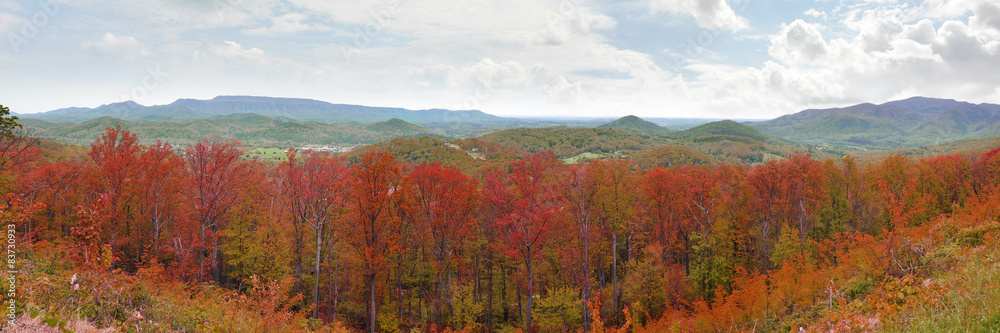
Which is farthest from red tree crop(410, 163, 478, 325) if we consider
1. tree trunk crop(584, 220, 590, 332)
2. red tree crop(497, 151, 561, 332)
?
tree trunk crop(584, 220, 590, 332)

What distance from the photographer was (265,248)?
93.1ft

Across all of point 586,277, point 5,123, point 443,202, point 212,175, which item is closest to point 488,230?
point 586,277

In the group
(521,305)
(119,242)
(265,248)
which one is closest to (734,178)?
(521,305)

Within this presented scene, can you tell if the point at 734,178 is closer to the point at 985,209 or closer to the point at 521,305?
the point at 985,209

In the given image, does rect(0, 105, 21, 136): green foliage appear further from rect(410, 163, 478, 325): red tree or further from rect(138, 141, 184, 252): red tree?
rect(410, 163, 478, 325): red tree

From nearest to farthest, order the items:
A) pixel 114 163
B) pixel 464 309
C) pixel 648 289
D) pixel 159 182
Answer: pixel 114 163
pixel 464 309
pixel 159 182
pixel 648 289

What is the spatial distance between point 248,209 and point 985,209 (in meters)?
47.4

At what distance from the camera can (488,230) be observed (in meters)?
35.2

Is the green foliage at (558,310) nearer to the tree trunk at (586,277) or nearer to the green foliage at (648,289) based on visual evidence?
the tree trunk at (586,277)

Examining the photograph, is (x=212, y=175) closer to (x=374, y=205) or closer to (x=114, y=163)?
(x=114, y=163)

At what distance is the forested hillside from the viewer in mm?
21734

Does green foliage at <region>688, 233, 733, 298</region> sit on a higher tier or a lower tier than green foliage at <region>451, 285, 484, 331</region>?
higher

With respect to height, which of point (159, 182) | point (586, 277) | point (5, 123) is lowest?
point (586, 277)

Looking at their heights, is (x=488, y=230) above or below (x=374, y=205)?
below
